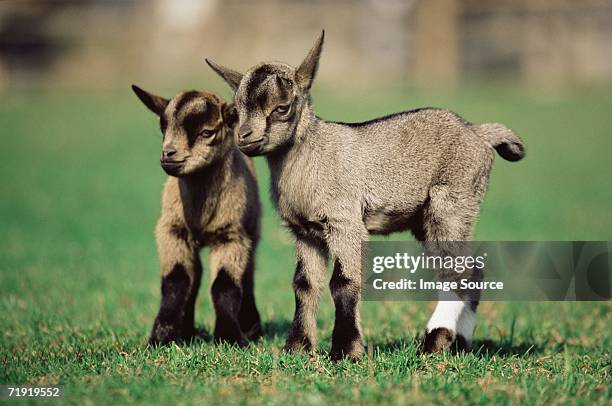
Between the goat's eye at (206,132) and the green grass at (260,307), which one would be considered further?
the goat's eye at (206,132)

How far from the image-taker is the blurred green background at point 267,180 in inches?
234

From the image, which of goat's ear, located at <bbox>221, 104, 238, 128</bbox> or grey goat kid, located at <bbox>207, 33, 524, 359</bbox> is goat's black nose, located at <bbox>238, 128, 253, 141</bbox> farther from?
goat's ear, located at <bbox>221, 104, 238, 128</bbox>

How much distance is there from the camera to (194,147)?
6797 millimetres

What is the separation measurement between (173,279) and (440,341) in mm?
2213

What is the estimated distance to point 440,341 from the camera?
6488 mm

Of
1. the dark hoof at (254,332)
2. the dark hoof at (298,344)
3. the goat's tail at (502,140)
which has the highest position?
the goat's tail at (502,140)

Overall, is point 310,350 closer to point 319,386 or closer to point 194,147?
point 319,386

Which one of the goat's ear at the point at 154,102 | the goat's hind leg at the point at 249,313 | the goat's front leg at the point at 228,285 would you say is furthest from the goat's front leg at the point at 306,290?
the goat's ear at the point at 154,102

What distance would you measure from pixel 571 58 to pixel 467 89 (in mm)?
4369

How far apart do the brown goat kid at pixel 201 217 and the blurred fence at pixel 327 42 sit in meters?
22.8

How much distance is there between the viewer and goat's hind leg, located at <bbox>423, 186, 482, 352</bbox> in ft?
21.5

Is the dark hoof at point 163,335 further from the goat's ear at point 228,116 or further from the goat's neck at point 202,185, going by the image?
the goat's ear at point 228,116

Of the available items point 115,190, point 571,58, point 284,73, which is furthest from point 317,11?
point 284,73

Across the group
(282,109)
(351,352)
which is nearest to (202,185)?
(282,109)
